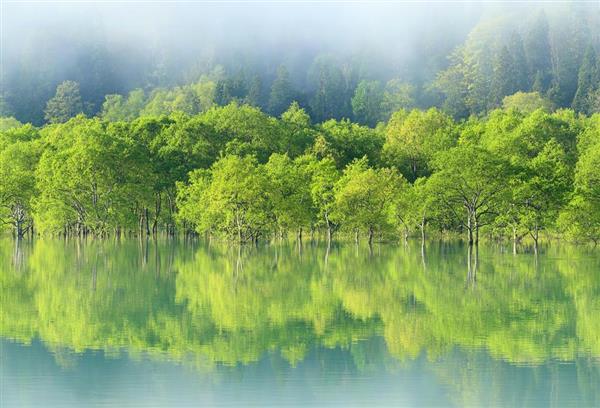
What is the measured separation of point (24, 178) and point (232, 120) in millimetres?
24496

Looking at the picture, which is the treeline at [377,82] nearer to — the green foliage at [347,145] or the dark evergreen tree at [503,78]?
the dark evergreen tree at [503,78]

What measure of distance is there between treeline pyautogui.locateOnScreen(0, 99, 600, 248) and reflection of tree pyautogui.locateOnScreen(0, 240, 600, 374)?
11.7 metres

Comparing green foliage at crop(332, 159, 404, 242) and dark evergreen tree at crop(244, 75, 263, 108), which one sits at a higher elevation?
dark evergreen tree at crop(244, 75, 263, 108)

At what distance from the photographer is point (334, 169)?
74.6 m

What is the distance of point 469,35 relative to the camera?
498 ft

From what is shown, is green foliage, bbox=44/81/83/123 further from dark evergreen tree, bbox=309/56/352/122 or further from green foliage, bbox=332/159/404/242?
green foliage, bbox=332/159/404/242

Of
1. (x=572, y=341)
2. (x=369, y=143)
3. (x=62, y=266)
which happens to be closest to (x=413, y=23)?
(x=369, y=143)

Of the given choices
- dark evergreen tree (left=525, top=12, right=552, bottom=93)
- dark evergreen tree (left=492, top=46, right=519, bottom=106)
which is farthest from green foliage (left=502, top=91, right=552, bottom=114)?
dark evergreen tree (left=525, top=12, right=552, bottom=93)

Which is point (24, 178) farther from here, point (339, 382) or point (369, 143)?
point (339, 382)

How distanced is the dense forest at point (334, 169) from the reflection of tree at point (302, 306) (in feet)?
40.3

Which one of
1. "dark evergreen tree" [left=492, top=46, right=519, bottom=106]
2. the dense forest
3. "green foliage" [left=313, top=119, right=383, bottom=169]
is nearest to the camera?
the dense forest

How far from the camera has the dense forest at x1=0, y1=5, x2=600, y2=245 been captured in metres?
62.6

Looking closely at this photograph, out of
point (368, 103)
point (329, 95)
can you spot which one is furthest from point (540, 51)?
point (329, 95)

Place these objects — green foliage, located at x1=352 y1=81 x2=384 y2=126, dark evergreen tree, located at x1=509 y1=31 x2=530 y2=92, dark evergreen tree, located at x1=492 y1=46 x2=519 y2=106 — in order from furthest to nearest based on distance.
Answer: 1. green foliage, located at x1=352 y1=81 x2=384 y2=126
2. dark evergreen tree, located at x1=509 y1=31 x2=530 y2=92
3. dark evergreen tree, located at x1=492 y1=46 x2=519 y2=106
